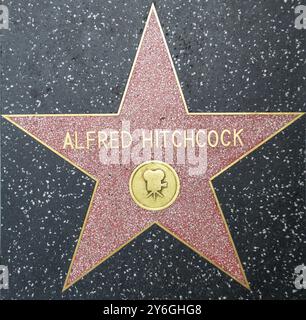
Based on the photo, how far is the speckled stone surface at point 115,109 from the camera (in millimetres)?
1118

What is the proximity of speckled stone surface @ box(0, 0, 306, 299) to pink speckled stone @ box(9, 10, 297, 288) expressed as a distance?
0.08 ft

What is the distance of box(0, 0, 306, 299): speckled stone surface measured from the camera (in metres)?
1.12

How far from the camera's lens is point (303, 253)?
3.72 feet

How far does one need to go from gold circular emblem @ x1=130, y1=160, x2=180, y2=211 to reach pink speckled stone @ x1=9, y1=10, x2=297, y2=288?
0.05 feet

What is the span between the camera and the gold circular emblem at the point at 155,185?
113 cm

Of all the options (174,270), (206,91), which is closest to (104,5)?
(206,91)

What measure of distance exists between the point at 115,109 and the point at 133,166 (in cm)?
14

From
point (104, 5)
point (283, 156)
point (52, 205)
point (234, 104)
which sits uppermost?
point (104, 5)

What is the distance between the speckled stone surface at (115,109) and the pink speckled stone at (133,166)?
0.02m

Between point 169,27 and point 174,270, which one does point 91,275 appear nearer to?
point 174,270

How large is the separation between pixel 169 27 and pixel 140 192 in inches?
15.8

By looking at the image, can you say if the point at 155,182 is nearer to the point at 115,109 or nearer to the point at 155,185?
the point at 155,185

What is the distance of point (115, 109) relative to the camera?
1.13 metres

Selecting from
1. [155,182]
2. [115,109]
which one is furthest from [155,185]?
[115,109]
